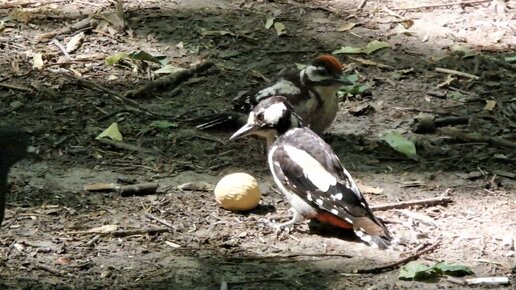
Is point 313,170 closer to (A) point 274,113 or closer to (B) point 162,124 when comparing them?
(A) point 274,113

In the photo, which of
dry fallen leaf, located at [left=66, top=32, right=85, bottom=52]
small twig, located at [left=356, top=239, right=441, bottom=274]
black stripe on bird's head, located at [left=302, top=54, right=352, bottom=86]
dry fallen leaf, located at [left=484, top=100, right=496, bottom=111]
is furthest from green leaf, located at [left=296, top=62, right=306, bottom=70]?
small twig, located at [left=356, top=239, right=441, bottom=274]

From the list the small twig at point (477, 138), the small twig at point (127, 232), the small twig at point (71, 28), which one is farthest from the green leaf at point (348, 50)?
the small twig at point (127, 232)

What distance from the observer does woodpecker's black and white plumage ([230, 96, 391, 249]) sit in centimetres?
562

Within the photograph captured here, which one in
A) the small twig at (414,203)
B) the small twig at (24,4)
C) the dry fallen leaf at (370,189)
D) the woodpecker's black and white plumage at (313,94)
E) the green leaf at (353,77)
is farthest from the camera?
the small twig at (24,4)

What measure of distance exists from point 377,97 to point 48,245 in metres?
3.10

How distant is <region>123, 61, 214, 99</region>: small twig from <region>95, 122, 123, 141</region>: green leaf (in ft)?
2.00

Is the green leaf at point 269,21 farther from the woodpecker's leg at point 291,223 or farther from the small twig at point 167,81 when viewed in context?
the woodpecker's leg at point 291,223

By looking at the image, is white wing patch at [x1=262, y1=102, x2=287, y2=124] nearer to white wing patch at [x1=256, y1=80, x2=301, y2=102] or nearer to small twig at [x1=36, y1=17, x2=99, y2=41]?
white wing patch at [x1=256, y1=80, x2=301, y2=102]

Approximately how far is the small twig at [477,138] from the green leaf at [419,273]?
1.91m

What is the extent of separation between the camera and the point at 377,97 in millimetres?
7762

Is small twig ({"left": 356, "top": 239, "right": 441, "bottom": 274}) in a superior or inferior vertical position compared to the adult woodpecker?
inferior

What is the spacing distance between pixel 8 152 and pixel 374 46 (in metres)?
4.03

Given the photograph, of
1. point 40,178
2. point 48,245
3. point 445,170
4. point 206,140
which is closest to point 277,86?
point 206,140

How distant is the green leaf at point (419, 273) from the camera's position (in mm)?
5328
